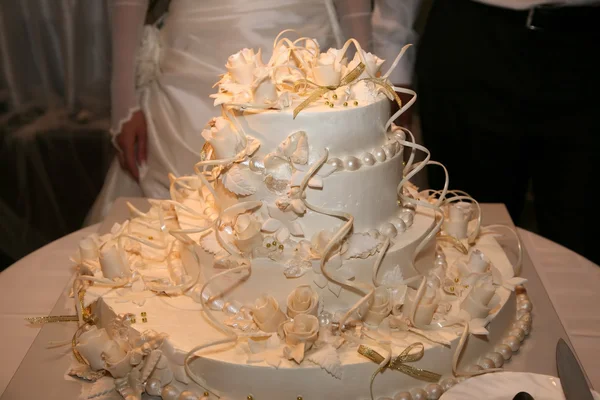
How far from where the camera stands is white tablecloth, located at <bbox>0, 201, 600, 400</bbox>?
47.4 inches

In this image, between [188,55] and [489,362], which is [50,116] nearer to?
[188,55]

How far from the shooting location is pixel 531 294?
1.39 m

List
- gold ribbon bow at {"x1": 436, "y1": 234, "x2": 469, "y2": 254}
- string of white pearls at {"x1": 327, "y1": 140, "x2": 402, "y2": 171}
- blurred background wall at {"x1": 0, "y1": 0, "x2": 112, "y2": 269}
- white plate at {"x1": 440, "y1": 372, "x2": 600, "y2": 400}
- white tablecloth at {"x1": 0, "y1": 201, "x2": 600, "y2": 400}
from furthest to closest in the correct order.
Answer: blurred background wall at {"x1": 0, "y1": 0, "x2": 112, "y2": 269}, gold ribbon bow at {"x1": 436, "y1": 234, "x2": 469, "y2": 254}, white tablecloth at {"x1": 0, "y1": 201, "x2": 600, "y2": 400}, string of white pearls at {"x1": 327, "y1": 140, "x2": 402, "y2": 171}, white plate at {"x1": 440, "y1": 372, "x2": 600, "y2": 400}

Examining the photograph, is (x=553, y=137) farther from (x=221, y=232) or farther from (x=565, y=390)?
(x=221, y=232)

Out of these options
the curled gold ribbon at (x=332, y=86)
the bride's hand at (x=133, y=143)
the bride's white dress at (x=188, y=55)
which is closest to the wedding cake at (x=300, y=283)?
the curled gold ribbon at (x=332, y=86)

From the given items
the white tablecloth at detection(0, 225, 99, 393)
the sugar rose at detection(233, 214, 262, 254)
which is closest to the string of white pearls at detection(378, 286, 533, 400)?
the sugar rose at detection(233, 214, 262, 254)

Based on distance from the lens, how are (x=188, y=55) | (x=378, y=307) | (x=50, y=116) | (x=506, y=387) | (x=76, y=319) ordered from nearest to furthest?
(x=506, y=387) < (x=378, y=307) < (x=76, y=319) < (x=188, y=55) < (x=50, y=116)

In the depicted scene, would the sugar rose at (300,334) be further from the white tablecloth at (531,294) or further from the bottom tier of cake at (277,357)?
the white tablecloth at (531,294)

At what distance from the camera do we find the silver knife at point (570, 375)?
963mm

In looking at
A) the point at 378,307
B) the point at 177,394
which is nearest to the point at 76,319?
the point at 177,394

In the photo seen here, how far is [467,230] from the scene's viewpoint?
1.47 meters

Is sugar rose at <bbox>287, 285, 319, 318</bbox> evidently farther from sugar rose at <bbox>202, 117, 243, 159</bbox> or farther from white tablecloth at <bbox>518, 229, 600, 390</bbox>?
white tablecloth at <bbox>518, 229, 600, 390</bbox>

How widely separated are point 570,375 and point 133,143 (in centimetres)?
142

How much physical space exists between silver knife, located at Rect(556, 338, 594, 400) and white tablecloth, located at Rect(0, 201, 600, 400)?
0.06 meters
